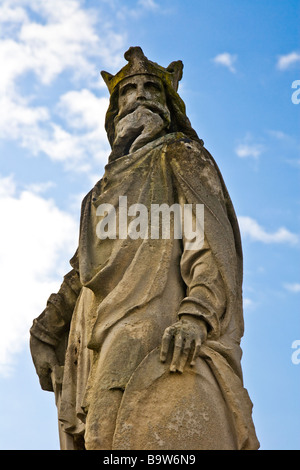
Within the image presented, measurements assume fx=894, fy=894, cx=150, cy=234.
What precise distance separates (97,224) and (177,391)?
2.01 meters

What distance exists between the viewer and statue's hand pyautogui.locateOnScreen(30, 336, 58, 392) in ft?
27.8

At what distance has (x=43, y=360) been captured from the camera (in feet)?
27.9

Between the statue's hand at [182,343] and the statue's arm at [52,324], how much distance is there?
1989 millimetres

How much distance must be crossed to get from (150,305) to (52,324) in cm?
178

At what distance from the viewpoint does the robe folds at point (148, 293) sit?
Answer: 6.74 metres

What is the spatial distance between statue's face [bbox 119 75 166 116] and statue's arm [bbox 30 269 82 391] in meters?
1.80

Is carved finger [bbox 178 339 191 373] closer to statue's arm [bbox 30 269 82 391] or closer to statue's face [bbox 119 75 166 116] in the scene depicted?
statue's arm [bbox 30 269 82 391]

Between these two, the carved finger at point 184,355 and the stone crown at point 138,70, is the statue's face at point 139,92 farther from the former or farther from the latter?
the carved finger at point 184,355

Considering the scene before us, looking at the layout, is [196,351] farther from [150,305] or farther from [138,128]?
[138,128]

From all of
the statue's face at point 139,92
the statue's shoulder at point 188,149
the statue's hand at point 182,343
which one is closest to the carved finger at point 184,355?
the statue's hand at point 182,343

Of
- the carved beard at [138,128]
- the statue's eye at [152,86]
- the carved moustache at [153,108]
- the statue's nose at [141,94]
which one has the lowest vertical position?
the carved beard at [138,128]

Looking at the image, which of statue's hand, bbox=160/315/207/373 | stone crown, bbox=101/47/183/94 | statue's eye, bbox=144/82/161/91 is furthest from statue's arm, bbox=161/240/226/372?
stone crown, bbox=101/47/183/94

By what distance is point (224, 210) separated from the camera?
7.95m

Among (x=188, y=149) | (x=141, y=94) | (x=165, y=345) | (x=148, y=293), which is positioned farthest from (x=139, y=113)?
(x=165, y=345)
